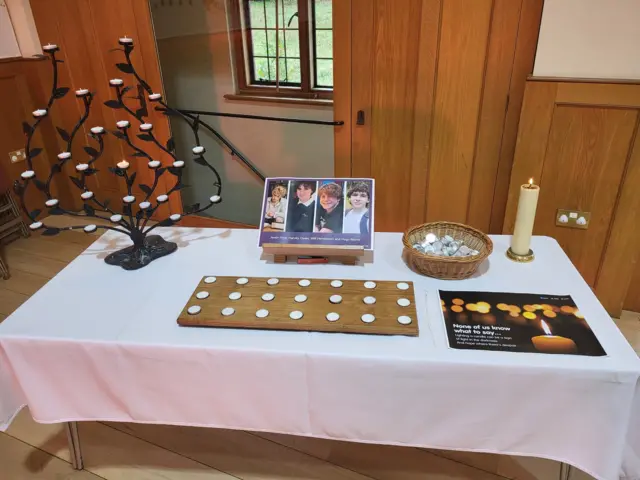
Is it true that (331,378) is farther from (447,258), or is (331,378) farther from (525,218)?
(525,218)

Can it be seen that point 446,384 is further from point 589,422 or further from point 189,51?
point 189,51

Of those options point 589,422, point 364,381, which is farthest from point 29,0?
point 589,422

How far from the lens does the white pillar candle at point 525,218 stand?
54.2 inches

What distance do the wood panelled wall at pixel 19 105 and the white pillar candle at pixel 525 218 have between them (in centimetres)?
316

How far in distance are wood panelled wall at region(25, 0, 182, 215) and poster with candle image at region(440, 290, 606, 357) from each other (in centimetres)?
235

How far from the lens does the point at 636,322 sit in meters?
2.33

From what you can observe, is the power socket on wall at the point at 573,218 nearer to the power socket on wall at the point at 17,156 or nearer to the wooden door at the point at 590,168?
the wooden door at the point at 590,168

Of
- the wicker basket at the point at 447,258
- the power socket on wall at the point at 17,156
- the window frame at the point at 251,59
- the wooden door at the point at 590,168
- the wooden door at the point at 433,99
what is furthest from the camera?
the power socket on wall at the point at 17,156

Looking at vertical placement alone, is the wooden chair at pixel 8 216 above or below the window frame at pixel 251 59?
below

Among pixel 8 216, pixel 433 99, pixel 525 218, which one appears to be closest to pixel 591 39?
pixel 433 99

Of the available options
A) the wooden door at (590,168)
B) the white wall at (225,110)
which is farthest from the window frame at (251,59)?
the wooden door at (590,168)

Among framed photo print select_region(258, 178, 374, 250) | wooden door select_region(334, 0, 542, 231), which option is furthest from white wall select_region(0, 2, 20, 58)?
framed photo print select_region(258, 178, 374, 250)

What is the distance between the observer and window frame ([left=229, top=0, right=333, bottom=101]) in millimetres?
2578

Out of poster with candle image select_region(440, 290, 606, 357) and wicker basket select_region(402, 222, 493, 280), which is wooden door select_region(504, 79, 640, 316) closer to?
wicker basket select_region(402, 222, 493, 280)
